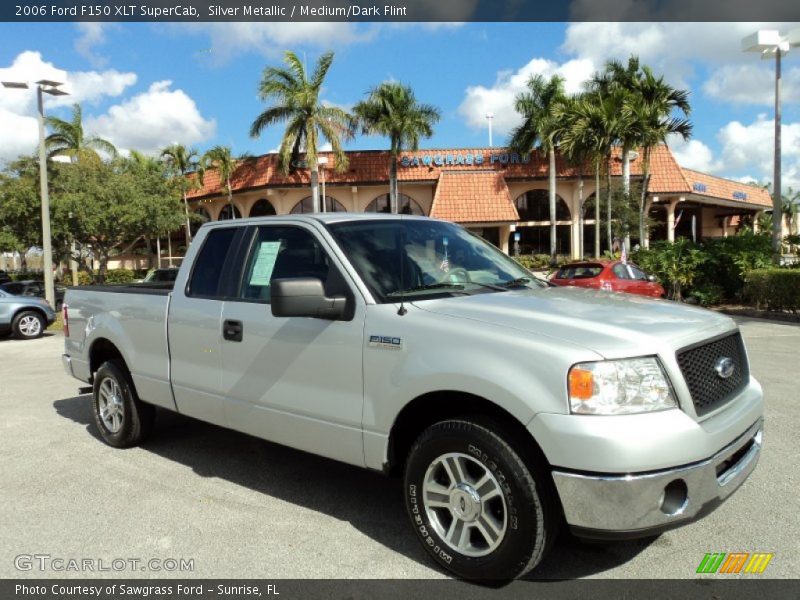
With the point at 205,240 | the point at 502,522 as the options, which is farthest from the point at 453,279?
the point at 205,240

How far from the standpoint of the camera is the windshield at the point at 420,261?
3.69 m

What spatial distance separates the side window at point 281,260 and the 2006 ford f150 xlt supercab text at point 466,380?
1 centimetres

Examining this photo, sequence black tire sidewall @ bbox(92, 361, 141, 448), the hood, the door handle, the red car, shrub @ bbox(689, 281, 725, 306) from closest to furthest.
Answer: the hood < the door handle < black tire sidewall @ bbox(92, 361, 141, 448) < the red car < shrub @ bbox(689, 281, 725, 306)

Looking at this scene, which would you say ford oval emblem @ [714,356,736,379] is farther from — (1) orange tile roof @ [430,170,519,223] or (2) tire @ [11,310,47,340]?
(1) orange tile roof @ [430,170,519,223]


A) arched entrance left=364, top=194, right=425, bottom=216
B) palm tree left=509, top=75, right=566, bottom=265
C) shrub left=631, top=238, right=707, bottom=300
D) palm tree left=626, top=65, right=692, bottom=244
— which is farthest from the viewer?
arched entrance left=364, top=194, right=425, bottom=216

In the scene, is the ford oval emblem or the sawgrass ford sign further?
the sawgrass ford sign

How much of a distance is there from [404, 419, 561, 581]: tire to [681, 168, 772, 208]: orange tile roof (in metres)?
38.0

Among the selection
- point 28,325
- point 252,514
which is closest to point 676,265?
point 28,325

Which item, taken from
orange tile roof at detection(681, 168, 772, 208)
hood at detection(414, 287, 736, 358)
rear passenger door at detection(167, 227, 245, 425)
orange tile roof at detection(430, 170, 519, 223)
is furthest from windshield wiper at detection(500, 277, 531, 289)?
orange tile roof at detection(681, 168, 772, 208)

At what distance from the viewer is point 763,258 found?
58.3 feet

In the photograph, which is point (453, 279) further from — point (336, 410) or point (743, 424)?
point (743, 424)

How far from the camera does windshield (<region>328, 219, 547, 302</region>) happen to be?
3.69 metres

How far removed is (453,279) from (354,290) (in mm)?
671

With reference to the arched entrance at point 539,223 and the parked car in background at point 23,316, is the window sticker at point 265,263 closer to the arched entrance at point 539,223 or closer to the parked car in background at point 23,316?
the parked car in background at point 23,316
